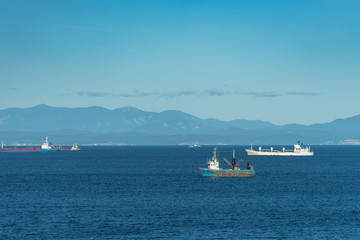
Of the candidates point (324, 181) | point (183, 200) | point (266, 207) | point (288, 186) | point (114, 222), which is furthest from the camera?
point (324, 181)

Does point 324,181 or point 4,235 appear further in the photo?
point 324,181

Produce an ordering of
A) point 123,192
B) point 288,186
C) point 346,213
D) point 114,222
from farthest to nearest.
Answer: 1. point 288,186
2. point 123,192
3. point 346,213
4. point 114,222

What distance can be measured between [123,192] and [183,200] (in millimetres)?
17293

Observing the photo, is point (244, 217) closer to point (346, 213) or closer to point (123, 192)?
point (346, 213)

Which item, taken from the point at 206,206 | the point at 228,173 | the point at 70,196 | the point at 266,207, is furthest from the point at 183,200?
the point at 228,173

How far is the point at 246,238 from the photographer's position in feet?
214

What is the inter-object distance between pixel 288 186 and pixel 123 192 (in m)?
38.3

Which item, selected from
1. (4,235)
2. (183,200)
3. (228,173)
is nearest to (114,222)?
(4,235)

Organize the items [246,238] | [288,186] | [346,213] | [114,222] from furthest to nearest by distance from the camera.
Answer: [288,186] < [346,213] < [114,222] < [246,238]

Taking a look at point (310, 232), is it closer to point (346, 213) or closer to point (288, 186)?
point (346, 213)

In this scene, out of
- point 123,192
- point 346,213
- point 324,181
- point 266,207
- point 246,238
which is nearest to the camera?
point 246,238

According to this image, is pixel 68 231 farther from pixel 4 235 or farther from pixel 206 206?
pixel 206 206

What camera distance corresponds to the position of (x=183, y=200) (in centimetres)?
9656

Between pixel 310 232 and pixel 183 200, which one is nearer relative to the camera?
pixel 310 232
